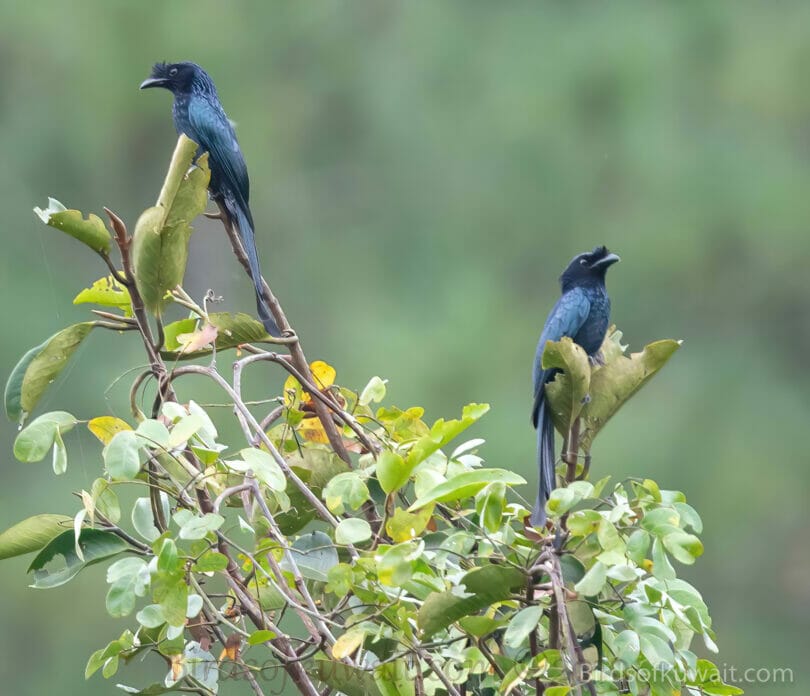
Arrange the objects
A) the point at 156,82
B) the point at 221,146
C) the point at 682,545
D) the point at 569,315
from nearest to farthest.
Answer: the point at 682,545, the point at 569,315, the point at 221,146, the point at 156,82

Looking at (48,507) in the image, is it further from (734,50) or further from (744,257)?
(734,50)

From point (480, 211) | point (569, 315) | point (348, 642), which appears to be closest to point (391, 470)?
point (348, 642)

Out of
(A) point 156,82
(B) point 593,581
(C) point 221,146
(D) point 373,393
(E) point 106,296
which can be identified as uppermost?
(A) point 156,82

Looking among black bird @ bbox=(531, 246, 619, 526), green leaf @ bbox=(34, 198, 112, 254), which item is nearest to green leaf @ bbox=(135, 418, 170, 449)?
green leaf @ bbox=(34, 198, 112, 254)

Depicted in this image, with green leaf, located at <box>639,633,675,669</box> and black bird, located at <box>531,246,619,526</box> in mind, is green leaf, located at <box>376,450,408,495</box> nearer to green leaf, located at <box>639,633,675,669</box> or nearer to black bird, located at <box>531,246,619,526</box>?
green leaf, located at <box>639,633,675,669</box>

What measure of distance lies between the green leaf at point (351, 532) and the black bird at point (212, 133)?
1233mm

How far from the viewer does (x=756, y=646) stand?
231 inches

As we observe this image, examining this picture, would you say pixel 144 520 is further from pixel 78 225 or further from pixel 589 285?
pixel 589 285

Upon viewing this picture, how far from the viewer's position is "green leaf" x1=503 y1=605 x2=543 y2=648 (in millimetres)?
1029

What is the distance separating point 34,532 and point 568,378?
530mm

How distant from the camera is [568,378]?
3.93ft

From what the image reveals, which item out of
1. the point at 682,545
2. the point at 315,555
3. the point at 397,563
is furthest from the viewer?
the point at 315,555

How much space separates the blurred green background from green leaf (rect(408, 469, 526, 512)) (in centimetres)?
442

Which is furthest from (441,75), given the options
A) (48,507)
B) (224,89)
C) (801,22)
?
(48,507)
